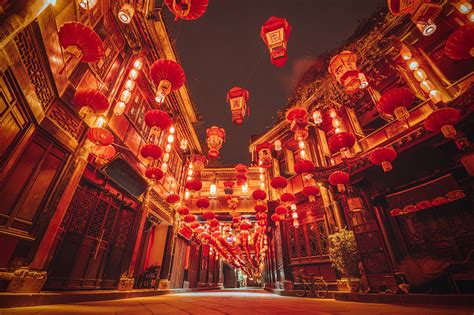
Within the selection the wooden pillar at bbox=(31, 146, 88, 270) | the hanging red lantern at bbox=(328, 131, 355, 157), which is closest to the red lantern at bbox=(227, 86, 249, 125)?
the hanging red lantern at bbox=(328, 131, 355, 157)

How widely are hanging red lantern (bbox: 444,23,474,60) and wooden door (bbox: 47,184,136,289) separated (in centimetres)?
987

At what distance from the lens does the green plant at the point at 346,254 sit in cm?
669

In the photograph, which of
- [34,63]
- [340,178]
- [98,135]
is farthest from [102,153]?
[340,178]

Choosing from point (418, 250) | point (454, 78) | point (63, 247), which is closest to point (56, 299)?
point (63, 247)

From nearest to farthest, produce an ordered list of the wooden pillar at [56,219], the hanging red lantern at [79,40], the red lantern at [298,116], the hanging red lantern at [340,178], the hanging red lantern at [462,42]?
the hanging red lantern at [79,40] < the hanging red lantern at [462,42] < the wooden pillar at [56,219] < the hanging red lantern at [340,178] < the red lantern at [298,116]

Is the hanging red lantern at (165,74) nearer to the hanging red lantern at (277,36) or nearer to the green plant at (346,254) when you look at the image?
the hanging red lantern at (277,36)

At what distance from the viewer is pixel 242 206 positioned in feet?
47.9

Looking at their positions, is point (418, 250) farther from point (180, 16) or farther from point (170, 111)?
point (170, 111)

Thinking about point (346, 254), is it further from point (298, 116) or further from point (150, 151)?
point (150, 151)

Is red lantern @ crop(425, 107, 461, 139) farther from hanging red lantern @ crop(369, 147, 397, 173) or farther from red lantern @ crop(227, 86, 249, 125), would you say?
red lantern @ crop(227, 86, 249, 125)

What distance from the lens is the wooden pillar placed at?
425 cm

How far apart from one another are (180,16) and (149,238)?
1018cm

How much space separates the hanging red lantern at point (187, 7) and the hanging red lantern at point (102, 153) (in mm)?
4129

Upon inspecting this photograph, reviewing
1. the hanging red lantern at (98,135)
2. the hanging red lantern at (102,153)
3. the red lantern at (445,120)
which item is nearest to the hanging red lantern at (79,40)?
the hanging red lantern at (98,135)
